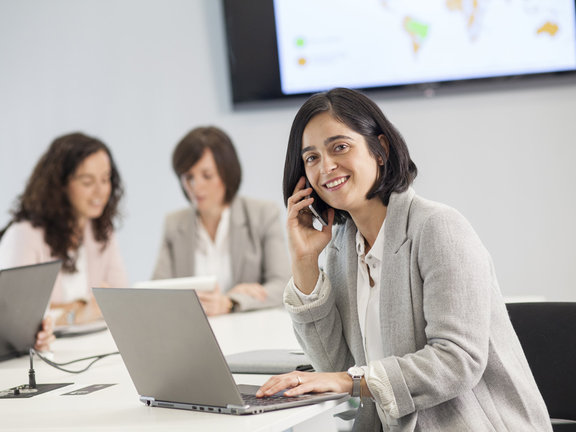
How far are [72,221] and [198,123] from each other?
115 cm

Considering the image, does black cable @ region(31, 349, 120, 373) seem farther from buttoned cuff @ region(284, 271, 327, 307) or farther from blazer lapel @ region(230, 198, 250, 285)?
blazer lapel @ region(230, 198, 250, 285)

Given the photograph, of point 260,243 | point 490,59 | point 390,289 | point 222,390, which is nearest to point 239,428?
point 222,390

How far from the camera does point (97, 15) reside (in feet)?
15.1

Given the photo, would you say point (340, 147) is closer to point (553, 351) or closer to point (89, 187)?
point (553, 351)

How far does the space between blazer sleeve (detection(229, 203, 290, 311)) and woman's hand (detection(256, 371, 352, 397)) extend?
1620 millimetres

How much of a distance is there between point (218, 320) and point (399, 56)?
5.63 feet

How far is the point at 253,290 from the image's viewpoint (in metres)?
3.23

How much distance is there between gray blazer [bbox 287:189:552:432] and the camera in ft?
5.09

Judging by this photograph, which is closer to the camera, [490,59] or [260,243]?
[260,243]

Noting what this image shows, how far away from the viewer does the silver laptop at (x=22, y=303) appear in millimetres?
2234

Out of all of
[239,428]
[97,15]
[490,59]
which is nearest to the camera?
[239,428]

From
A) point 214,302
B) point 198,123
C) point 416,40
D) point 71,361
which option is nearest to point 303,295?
point 71,361

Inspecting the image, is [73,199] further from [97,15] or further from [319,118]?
[319,118]

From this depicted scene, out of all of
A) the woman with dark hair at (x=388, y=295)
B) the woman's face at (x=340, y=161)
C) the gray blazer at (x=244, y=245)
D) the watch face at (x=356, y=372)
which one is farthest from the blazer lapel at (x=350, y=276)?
the gray blazer at (x=244, y=245)
